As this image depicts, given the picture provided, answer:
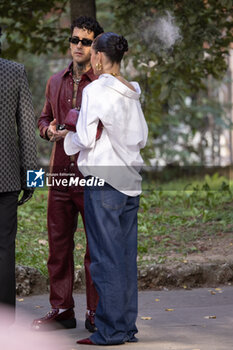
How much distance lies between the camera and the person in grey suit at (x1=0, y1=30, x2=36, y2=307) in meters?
5.20

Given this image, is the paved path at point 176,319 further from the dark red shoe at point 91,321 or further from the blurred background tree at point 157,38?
the blurred background tree at point 157,38

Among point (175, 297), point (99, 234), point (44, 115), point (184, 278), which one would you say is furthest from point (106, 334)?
point (184, 278)

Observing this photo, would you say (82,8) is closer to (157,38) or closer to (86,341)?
(157,38)

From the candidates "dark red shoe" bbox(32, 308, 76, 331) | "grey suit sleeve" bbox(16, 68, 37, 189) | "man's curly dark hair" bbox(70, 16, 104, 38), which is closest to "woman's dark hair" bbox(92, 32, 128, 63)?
"grey suit sleeve" bbox(16, 68, 37, 189)

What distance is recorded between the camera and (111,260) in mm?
5004

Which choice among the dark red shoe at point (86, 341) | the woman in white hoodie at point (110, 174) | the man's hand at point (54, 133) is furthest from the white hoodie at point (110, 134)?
the dark red shoe at point (86, 341)

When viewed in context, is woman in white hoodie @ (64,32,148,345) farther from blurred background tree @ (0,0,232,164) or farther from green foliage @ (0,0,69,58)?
green foliage @ (0,0,69,58)

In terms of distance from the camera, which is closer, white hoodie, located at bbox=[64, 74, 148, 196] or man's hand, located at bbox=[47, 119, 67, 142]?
white hoodie, located at bbox=[64, 74, 148, 196]

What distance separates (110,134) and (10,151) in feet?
2.30

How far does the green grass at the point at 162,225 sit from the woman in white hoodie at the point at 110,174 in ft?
9.53

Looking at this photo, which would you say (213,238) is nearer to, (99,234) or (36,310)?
(36,310)

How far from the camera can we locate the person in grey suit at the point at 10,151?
5199 millimetres

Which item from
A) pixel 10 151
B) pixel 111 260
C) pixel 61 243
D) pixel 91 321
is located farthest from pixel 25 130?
pixel 91 321

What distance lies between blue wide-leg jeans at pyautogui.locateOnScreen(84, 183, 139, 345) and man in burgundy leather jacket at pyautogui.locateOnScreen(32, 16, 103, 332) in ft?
1.87
